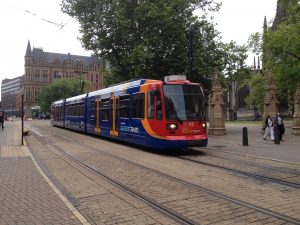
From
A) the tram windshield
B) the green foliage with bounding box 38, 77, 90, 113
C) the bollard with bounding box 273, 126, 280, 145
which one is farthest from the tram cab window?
the green foliage with bounding box 38, 77, 90, 113

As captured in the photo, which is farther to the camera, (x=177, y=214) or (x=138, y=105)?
(x=138, y=105)

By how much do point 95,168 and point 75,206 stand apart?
16.1 ft

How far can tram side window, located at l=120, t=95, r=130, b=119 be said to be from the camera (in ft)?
63.5

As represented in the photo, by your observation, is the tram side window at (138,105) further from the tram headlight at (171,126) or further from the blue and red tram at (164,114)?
the tram headlight at (171,126)

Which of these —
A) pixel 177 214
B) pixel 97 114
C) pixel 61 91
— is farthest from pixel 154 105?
pixel 61 91

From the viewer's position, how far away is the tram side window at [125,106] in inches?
762

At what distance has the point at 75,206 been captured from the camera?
7539mm

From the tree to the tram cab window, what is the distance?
13.7 m

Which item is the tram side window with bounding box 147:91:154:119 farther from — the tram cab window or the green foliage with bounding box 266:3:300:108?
the green foliage with bounding box 266:3:300:108

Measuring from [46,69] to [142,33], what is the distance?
118 m

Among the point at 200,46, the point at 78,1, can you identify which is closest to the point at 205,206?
the point at 200,46

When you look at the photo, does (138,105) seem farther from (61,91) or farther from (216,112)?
(61,91)

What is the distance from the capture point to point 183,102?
16328 mm

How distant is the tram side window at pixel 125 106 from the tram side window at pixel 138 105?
0.77 m
